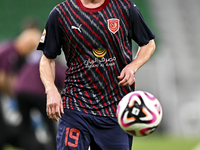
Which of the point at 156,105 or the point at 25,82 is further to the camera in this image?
the point at 25,82

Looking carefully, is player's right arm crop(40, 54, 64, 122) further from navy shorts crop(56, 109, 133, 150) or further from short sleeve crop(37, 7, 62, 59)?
navy shorts crop(56, 109, 133, 150)

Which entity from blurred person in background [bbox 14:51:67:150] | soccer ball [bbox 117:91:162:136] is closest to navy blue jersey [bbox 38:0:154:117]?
soccer ball [bbox 117:91:162:136]

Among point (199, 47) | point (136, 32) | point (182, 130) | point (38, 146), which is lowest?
point (182, 130)

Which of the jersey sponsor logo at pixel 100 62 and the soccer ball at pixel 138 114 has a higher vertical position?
the jersey sponsor logo at pixel 100 62

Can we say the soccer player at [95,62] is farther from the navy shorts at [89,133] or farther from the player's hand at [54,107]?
the player's hand at [54,107]

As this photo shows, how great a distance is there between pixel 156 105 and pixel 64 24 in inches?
44.9

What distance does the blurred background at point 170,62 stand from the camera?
43.8 ft

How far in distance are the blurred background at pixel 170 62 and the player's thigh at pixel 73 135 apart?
12.8 ft

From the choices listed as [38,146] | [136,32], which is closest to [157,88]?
[38,146]

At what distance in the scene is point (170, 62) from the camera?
14.4 metres

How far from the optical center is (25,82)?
7.52 m

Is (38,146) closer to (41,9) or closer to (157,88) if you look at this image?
(157,88)

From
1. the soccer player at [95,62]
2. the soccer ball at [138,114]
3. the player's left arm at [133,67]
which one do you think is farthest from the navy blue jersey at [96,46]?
the soccer ball at [138,114]

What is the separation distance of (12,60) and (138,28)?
4038mm
